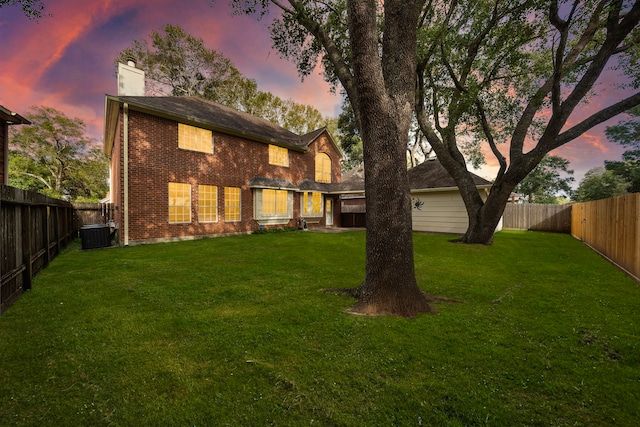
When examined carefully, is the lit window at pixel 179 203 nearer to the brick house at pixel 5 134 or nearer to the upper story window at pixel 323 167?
the brick house at pixel 5 134

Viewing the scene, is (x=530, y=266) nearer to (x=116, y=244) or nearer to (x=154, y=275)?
(x=154, y=275)

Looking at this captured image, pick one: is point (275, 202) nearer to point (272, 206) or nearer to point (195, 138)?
point (272, 206)

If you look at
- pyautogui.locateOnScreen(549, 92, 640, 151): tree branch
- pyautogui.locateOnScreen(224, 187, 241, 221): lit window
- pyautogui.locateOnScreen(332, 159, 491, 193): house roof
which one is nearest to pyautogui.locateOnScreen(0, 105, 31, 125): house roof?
pyautogui.locateOnScreen(224, 187, 241, 221): lit window

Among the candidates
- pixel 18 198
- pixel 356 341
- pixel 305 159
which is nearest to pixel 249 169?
pixel 305 159

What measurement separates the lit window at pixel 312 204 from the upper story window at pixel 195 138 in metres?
6.71

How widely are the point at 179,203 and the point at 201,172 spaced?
1.81 meters

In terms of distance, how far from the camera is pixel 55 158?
82.3ft

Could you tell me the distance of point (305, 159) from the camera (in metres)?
18.3

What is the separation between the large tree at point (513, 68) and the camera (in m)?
→ 7.78

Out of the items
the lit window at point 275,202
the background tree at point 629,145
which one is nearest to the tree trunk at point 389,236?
the lit window at point 275,202

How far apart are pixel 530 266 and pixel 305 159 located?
14.0m

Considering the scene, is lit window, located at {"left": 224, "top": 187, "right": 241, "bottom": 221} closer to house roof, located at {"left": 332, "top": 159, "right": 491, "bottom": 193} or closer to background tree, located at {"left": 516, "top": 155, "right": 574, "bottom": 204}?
house roof, located at {"left": 332, "top": 159, "right": 491, "bottom": 193}

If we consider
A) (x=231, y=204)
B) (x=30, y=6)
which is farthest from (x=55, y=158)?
(x=30, y=6)

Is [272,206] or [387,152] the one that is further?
[272,206]
